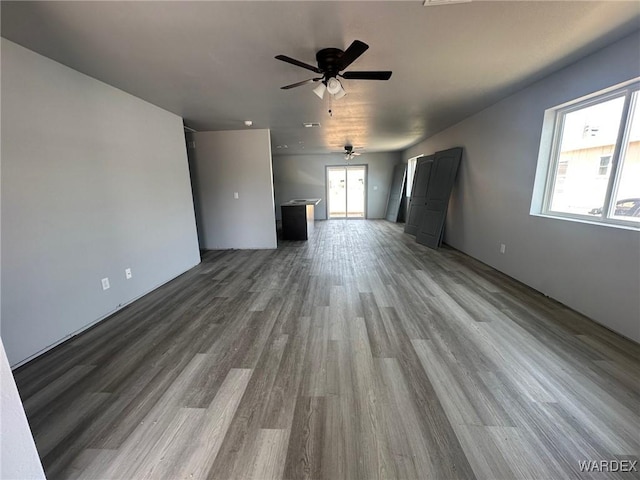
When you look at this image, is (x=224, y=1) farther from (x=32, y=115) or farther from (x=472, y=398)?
(x=472, y=398)

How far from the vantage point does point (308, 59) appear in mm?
2406

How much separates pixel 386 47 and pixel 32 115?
119 inches

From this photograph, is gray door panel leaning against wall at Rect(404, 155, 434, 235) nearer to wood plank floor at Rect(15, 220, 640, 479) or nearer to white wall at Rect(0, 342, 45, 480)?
wood plank floor at Rect(15, 220, 640, 479)

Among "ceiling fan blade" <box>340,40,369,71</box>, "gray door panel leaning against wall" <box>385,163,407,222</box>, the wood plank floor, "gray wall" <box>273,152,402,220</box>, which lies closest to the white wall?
the wood plank floor

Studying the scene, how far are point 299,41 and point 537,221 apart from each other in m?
3.33

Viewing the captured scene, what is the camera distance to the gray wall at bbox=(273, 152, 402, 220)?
31.3 feet

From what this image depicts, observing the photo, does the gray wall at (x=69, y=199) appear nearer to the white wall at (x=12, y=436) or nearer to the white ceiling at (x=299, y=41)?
the white ceiling at (x=299, y=41)

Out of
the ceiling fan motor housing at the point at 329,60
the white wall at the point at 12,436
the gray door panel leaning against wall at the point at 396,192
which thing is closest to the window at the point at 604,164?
the ceiling fan motor housing at the point at 329,60

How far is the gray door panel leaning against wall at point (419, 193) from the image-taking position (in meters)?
6.22

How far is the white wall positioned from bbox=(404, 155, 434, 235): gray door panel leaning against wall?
6511 mm

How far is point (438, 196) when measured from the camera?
561 cm

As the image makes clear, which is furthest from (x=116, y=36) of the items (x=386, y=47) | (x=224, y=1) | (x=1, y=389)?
(x=1, y=389)

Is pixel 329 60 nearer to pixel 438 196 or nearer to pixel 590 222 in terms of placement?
pixel 590 222

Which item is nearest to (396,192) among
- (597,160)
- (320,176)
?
(320,176)
